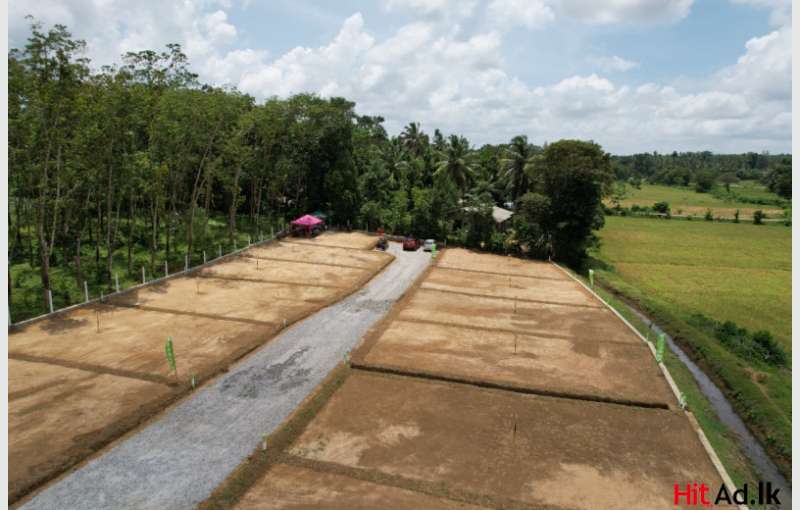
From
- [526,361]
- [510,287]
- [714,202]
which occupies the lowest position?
[526,361]

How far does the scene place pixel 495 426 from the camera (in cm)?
1822

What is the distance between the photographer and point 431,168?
70500mm

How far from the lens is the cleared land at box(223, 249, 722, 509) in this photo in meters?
14.5

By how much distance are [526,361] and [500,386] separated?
11.0 feet

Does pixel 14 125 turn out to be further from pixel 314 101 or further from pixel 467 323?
pixel 314 101

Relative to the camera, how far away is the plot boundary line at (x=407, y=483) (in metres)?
13.9

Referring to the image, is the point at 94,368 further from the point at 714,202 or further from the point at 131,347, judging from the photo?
the point at 714,202

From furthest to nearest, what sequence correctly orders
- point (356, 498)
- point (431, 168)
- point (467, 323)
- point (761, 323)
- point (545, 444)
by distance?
point (431, 168), point (761, 323), point (467, 323), point (545, 444), point (356, 498)

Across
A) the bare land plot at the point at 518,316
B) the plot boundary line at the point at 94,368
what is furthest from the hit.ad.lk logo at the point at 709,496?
the plot boundary line at the point at 94,368

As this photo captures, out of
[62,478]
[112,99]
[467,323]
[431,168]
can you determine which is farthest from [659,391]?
[431,168]

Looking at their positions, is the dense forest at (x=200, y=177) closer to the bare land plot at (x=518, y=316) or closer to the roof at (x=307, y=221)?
the roof at (x=307, y=221)

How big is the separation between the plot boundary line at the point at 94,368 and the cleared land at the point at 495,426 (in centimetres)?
760

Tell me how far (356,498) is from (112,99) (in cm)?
2777

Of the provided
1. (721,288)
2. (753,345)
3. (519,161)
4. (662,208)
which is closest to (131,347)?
(753,345)
